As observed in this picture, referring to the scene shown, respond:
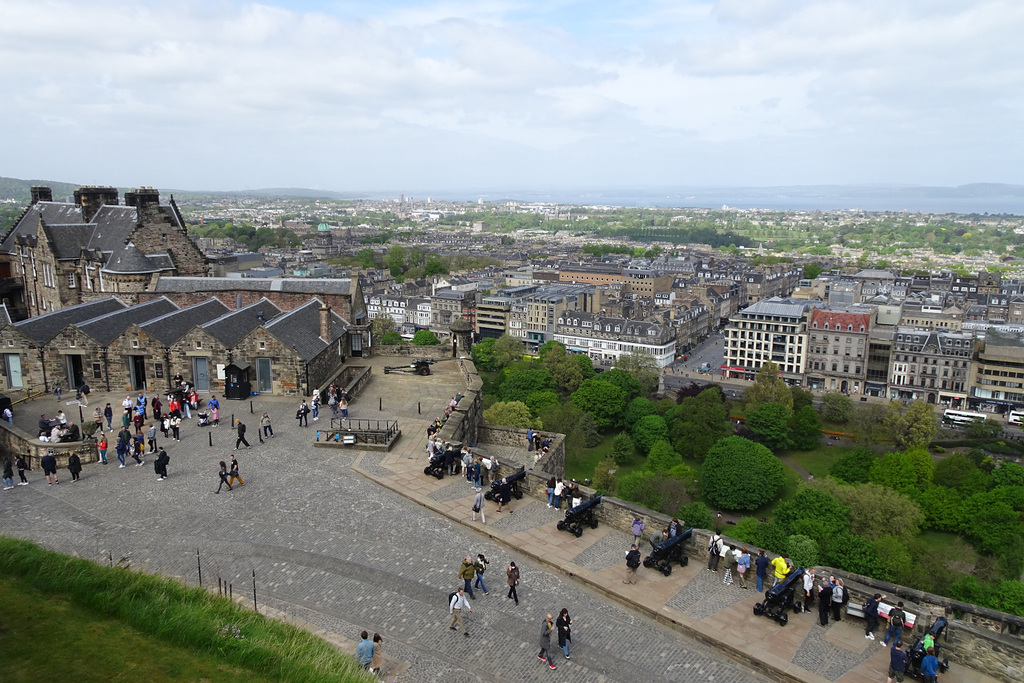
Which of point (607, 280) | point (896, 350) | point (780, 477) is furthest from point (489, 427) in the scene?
point (607, 280)

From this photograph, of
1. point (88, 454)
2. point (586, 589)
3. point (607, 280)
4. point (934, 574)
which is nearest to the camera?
point (586, 589)

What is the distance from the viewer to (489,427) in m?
26.0

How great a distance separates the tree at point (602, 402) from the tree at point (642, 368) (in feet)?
56.6

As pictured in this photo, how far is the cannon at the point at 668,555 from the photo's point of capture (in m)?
14.5

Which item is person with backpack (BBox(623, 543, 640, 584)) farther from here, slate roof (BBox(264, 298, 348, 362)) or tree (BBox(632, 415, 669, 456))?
tree (BBox(632, 415, 669, 456))

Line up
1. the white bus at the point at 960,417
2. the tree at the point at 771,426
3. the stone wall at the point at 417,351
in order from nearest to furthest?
1. the stone wall at the point at 417,351
2. the tree at the point at 771,426
3. the white bus at the point at 960,417

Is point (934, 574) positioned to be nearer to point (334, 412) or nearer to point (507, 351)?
point (334, 412)

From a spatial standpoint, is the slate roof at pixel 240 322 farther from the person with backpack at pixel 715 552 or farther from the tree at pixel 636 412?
the tree at pixel 636 412

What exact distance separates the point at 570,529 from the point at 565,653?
13.4ft

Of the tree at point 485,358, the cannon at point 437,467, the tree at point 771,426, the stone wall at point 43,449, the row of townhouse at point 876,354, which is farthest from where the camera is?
the tree at point 485,358

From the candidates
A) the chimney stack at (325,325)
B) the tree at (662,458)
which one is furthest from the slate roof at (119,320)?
the tree at (662,458)

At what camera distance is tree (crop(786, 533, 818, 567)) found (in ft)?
155

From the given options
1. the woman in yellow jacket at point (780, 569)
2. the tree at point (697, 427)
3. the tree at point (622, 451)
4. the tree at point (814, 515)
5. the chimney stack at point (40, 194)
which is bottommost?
the tree at point (622, 451)

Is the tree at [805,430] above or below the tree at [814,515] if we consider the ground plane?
below
